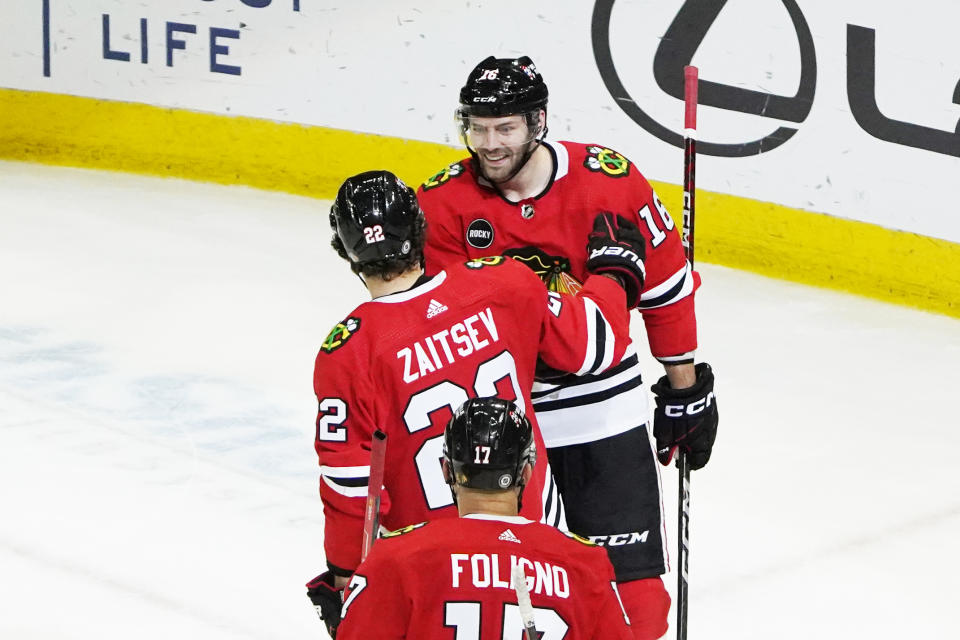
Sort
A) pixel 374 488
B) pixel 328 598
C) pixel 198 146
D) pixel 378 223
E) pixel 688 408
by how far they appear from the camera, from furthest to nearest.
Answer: pixel 198 146, pixel 688 408, pixel 328 598, pixel 378 223, pixel 374 488

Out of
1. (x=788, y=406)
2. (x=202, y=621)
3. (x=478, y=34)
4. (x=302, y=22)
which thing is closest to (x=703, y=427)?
(x=202, y=621)

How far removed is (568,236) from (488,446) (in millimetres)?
921

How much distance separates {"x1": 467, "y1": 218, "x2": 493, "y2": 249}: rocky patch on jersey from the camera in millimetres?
3033

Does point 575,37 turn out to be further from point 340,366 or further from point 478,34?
point 340,366

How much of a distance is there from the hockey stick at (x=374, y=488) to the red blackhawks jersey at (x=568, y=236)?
68 centimetres

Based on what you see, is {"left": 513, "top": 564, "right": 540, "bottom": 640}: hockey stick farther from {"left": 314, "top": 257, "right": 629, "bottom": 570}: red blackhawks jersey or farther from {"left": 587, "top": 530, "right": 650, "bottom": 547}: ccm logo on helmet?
{"left": 587, "top": 530, "right": 650, "bottom": 547}: ccm logo on helmet

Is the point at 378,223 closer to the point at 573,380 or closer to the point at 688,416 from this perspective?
the point at 573,380

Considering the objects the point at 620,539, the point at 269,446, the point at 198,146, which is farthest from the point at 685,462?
the point at 198,146

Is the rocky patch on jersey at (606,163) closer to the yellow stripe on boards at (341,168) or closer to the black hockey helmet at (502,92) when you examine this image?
the black hockey helmet at (502,92)

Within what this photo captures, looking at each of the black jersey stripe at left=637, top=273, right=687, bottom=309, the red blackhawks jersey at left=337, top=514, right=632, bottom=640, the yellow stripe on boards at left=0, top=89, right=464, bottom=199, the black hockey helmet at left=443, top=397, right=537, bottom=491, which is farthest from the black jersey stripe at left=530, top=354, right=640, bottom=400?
the yellow stripe on boards at left=0, top=89, right=464, bottom=199

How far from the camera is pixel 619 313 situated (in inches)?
107

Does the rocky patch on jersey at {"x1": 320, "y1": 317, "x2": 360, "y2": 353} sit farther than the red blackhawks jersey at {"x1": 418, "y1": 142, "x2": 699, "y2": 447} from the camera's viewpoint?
No

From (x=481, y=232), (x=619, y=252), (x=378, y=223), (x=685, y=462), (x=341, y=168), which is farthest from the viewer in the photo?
(x=341, y=168)

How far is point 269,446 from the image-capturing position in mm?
4930
